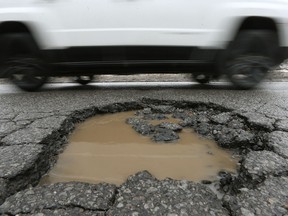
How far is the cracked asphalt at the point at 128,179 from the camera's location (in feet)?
4.92

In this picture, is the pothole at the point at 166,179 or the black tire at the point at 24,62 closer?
the pothole at the point at 166,179

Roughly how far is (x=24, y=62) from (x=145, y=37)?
1638mm

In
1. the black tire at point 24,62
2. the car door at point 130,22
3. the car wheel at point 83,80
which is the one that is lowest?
the car wheel at point 83,80

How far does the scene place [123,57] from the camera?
4039mm

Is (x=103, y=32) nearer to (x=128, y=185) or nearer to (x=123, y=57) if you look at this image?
(x=123, y=57)

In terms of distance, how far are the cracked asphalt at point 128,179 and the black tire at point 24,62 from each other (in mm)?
851

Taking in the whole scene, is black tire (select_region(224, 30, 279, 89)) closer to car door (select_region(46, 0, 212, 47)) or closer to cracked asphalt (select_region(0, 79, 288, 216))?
car door (select_region(46, 0, 212, 47))

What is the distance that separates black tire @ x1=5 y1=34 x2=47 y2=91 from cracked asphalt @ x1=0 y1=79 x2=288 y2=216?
0.85 metres

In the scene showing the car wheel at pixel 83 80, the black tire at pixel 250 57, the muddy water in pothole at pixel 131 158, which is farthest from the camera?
the car wheel at pixel 83 80

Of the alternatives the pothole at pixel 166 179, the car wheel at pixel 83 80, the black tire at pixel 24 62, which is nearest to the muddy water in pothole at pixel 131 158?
the pothole at pixel 166 179

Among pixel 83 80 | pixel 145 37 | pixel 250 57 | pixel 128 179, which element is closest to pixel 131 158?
pixel 128 179

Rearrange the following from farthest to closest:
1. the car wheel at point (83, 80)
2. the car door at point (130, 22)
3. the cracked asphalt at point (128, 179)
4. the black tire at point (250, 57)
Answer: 1. the car wheel at point (83, 80)
2. the black tire at point (250, 57)
3. the car door at point (130, 22)
4. the cracked asphalt at point (128, 179)

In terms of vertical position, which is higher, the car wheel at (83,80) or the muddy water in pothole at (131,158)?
the muddy water in pothole at (131,158)

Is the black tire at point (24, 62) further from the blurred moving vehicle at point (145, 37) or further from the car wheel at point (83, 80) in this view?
the car wheel at point (83, 80)
